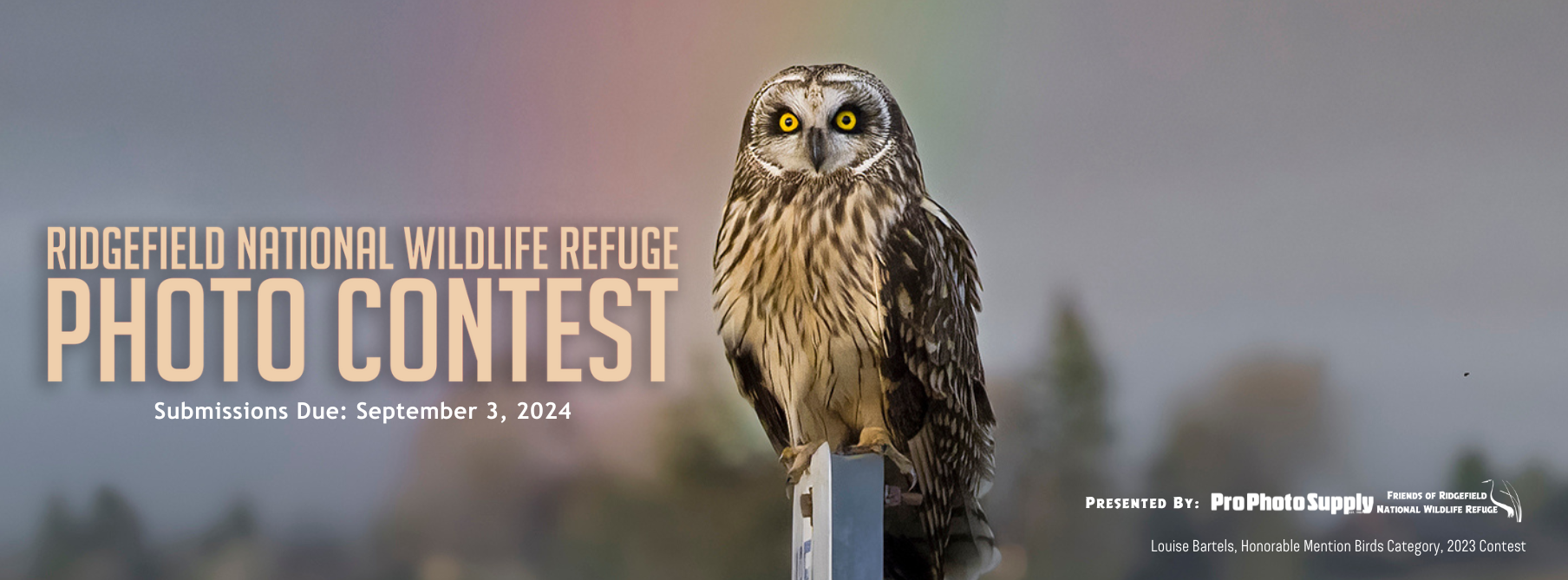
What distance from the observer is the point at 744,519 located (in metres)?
2.10

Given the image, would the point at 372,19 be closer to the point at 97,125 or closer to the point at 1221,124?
the point at 97,125

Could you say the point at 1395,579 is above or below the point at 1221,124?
below

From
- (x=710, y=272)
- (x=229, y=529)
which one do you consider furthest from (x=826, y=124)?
(x=229, y=529)

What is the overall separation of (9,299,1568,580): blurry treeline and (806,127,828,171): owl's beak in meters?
0.60

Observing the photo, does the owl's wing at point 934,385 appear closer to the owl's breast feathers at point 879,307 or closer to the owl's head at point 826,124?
the owl's breast feathers at point 879,307

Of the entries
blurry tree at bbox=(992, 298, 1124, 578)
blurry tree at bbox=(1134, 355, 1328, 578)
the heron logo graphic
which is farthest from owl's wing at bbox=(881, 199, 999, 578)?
the heron logo graphic

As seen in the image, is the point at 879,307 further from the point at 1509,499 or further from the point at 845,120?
the point at 1509,499

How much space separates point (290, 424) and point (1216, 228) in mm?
1664

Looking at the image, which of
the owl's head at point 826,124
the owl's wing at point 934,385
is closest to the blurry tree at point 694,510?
the owl's wing at point 934,385

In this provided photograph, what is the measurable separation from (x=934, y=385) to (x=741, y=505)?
25.1 inches

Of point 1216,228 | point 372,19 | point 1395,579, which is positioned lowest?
point 1395,579

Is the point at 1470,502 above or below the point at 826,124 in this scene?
below

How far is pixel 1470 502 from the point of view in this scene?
7.02ft

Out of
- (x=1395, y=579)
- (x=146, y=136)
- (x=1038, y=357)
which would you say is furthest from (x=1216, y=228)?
(x=146, y=136)
